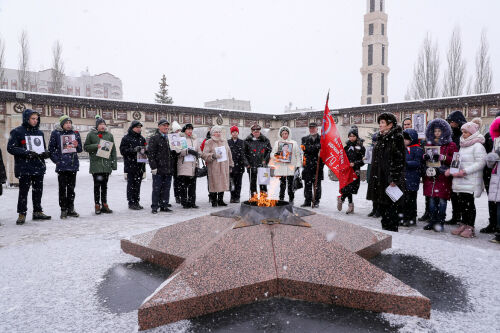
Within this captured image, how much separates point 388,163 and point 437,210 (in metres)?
1.70

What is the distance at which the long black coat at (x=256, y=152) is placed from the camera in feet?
27.9

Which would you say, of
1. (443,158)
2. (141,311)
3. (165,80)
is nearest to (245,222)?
(141,311)

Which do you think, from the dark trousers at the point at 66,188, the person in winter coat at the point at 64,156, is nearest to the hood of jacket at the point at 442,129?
the person in winter coat at the point at 64,156

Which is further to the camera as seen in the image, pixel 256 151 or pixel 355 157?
pixel 256 151

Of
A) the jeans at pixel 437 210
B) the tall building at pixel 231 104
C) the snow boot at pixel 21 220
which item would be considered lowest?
the snow boot at pixel 21 220

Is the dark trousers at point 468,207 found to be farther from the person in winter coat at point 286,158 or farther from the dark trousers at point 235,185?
the dark trousers at point 235,185

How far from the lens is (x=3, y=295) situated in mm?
3092

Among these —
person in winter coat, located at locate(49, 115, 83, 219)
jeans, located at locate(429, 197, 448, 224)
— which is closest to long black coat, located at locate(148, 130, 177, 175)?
person in winter coat, located at locate(49, 115, 83, 219)

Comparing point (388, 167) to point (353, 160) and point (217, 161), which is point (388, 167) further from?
point (217, 161)

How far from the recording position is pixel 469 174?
17.0 feet

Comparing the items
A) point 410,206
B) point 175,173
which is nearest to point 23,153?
point 175,173

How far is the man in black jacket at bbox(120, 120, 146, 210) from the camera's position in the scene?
295 inches

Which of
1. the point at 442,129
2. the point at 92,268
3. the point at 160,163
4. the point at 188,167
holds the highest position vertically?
the point at 442,129

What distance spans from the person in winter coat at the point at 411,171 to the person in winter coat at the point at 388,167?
0.96 metres
